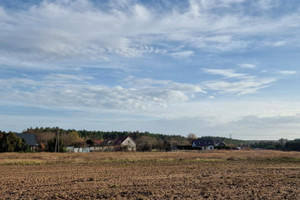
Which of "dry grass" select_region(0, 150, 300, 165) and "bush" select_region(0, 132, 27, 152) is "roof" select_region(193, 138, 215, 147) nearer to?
"dry grass" select_region(0, 150, 300, 165)

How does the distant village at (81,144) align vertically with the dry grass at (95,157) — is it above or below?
above

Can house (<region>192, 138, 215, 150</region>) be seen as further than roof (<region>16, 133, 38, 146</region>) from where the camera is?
Yes

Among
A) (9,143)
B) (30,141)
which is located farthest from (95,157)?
(30,141)

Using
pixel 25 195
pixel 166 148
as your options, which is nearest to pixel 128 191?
pixel 25 195

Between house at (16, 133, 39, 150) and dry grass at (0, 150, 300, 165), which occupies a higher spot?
house at (16, 133, 39, 150)

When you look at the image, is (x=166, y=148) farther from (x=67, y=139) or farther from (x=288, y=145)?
(x=288, y=145)

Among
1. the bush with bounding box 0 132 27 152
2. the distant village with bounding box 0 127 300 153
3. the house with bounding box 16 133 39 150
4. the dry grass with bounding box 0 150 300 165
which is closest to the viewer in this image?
the dry grass with bounding box 0 150 300 165

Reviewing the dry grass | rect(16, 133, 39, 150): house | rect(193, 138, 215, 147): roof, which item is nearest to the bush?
rect(16, 133, 39, 150): house

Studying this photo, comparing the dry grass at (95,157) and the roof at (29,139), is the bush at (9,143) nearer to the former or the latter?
the roof at (29,139)

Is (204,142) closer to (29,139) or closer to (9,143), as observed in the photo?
(29,139)

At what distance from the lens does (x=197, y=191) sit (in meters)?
17.1

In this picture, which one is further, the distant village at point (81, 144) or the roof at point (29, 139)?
the roof at point (29, 139)

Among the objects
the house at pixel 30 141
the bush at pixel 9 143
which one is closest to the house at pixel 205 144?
the house at pixel 30 141

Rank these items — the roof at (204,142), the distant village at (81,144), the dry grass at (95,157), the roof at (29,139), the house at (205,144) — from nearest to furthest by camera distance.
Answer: the dry grass at (95,157) < the distant village at (81,144) < the roof at (29,139) < the house at (205,144) < the roof at (204,142)
